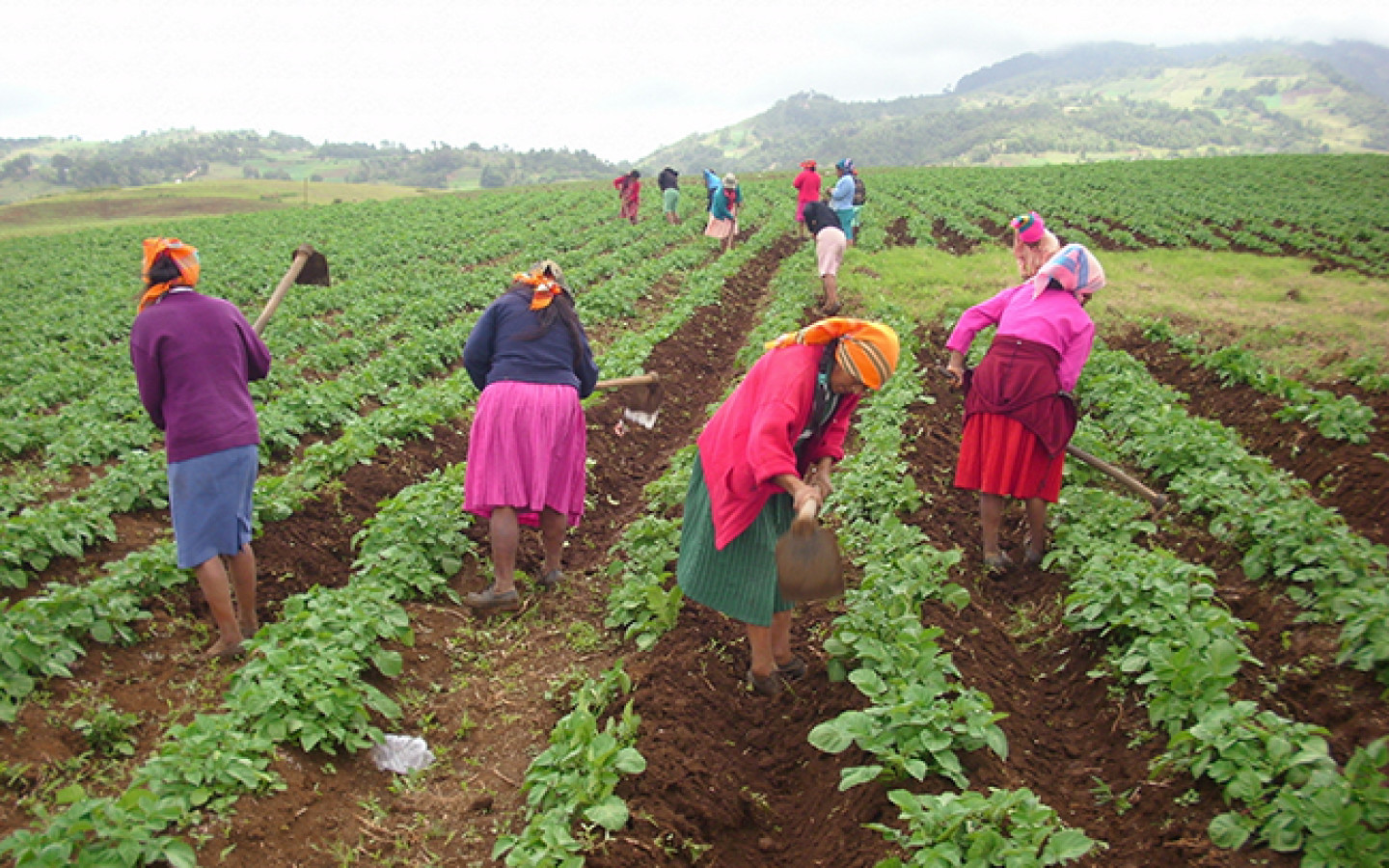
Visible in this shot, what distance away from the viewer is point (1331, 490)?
5719 millimetres

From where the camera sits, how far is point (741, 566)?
3533mm

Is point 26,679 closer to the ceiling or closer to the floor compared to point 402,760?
closer to the ceiling

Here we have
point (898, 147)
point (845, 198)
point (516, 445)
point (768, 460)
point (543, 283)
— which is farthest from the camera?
point (898, 147)

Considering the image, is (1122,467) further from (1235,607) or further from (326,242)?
(326,242)

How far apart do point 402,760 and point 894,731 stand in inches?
86.4

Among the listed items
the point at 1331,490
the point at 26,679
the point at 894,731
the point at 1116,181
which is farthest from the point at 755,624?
the point at 1116,181

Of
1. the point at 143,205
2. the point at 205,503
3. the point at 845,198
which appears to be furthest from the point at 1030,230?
the point at 143,205

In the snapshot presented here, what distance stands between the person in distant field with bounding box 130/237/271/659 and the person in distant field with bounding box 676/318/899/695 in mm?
2378

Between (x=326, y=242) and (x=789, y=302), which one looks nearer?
(x=789, y=302)

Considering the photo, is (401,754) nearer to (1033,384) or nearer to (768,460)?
(768,460)

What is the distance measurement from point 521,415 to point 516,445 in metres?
0.18

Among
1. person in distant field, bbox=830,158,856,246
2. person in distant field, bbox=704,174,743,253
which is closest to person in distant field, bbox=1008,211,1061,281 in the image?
person in distant field, bbox=830,158,856,246

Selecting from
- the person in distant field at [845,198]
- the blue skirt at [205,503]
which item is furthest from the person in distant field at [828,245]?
the blue skirt at [205,503]

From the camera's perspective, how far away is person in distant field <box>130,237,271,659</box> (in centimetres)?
398
